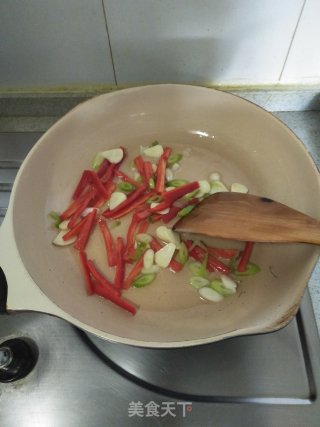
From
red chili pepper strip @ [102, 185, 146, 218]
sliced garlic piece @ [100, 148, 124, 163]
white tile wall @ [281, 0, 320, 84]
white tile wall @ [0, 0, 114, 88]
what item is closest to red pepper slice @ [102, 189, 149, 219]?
red chili pepper strip @ [102, 185, 146, 218]

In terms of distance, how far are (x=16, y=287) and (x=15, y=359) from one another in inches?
5.1

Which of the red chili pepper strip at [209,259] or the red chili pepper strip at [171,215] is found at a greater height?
the red chili pepper strip at [171,215]

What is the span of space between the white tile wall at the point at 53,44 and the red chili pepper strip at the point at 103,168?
22cm

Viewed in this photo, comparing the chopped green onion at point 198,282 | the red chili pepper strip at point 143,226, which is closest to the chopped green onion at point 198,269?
the chopped green onion at point 198,282

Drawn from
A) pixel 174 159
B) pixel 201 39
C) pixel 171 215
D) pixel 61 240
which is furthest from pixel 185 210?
pixel 201 39

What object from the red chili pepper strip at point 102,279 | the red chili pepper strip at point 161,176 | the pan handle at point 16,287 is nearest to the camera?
the pan handle at point 16,287

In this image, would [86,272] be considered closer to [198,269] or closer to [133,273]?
[133,273]

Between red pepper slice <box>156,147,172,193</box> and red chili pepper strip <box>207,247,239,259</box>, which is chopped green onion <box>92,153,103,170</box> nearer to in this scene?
red pepper slice <box>156,147,172,193</box>

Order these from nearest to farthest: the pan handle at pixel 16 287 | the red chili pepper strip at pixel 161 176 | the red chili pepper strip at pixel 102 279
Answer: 1. the pan handle at pixel 16 287
2. the red chili pepper strip at pixel 102 279
3. the red chili pepper strip at pixel 161 176

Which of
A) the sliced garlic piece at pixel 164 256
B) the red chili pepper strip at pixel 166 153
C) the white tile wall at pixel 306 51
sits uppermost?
the white tile wall at pixel 306 51

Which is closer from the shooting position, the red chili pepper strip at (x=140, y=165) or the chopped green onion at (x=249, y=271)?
the chopped green onion at (x=249, y=271)

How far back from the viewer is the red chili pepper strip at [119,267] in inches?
26.3

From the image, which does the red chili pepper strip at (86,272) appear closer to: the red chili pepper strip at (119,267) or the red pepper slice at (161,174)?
the red chili pepper strip at (119,267)

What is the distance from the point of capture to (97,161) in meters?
0.79
